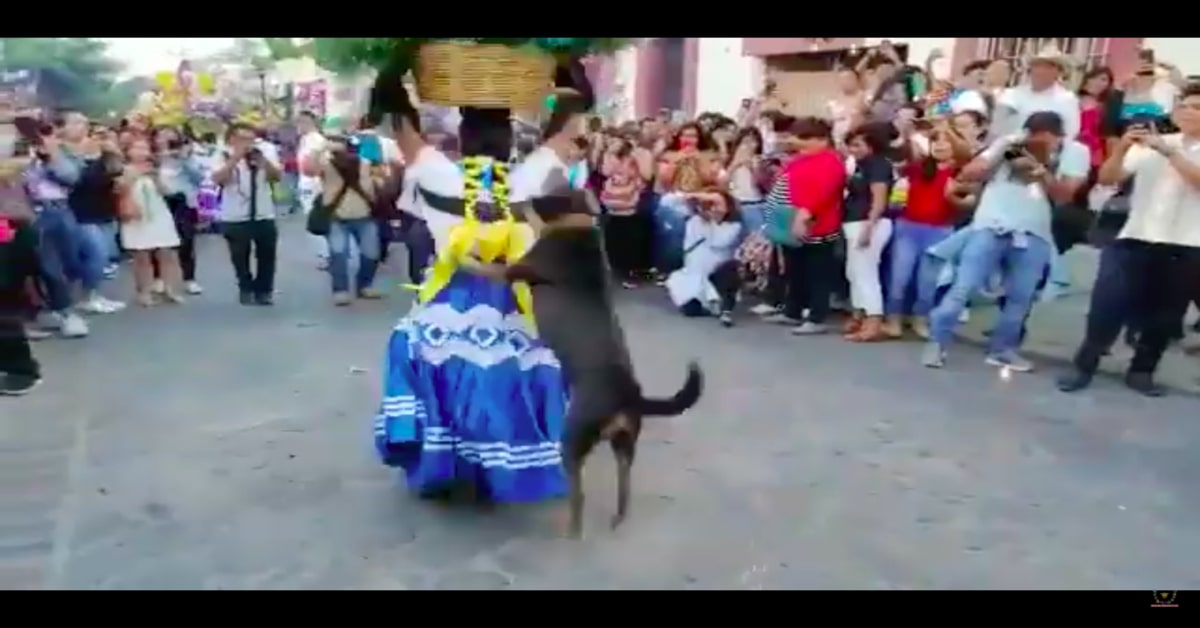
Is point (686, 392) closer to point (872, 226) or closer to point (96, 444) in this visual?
point (96, 444)

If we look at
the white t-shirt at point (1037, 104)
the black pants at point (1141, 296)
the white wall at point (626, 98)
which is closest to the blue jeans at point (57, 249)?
the white t-shirt at point (1037, 104)

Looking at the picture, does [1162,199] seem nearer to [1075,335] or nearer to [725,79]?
[1075,335]

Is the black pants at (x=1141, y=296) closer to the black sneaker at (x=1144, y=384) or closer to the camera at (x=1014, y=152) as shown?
the black sneaker at (x=1144, y=384)

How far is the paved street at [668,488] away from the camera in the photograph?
3.38m

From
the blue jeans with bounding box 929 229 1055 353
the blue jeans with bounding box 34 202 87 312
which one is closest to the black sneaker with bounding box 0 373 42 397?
the blue jeans with bounding box 34 202 87 312

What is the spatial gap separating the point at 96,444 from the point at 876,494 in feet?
10.2

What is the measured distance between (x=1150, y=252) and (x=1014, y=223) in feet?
2.20

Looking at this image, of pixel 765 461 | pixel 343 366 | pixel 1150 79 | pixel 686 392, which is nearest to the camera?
pixel 686 392

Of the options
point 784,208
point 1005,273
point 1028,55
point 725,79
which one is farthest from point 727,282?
point 725,79

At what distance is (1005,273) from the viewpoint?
6039mm

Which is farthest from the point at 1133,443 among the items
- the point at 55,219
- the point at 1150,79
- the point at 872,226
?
the point at 55,219

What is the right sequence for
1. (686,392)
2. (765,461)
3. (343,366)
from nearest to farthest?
(686,392), (765,461), (343,366)

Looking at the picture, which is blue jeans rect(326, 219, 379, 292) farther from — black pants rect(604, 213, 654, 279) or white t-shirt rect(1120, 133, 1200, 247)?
white t-shirt rect(1120, 133, 1200, 247)
